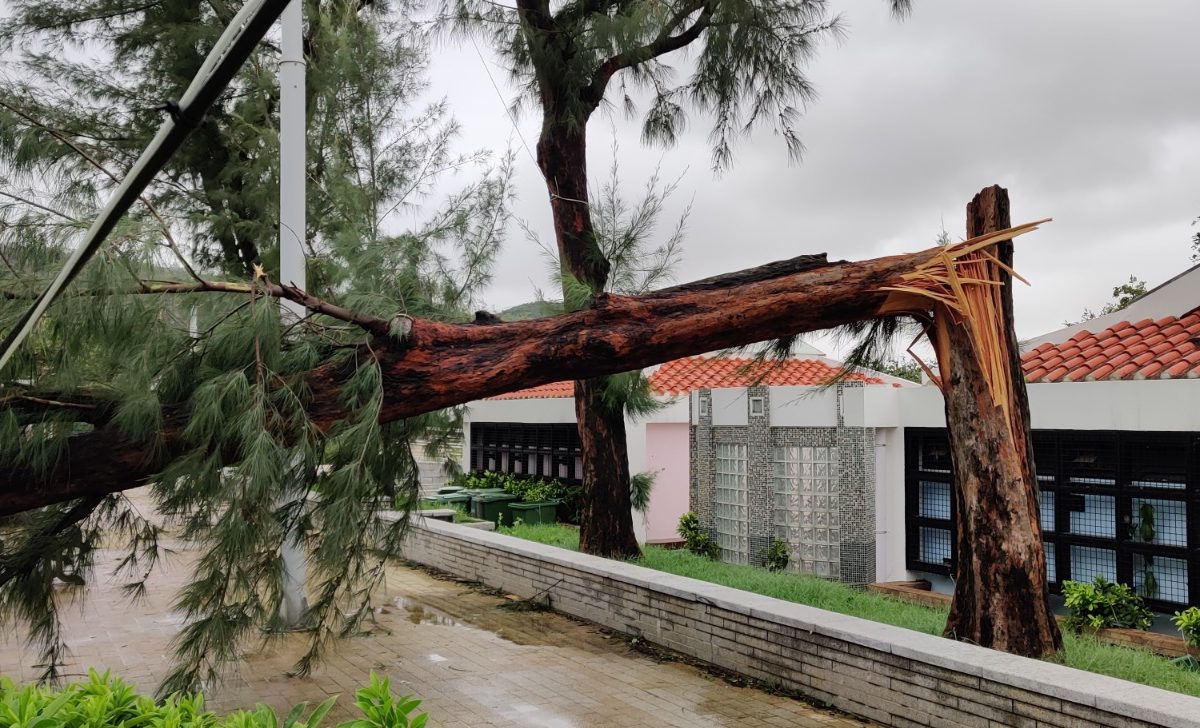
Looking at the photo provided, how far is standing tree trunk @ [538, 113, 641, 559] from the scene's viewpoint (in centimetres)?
1090

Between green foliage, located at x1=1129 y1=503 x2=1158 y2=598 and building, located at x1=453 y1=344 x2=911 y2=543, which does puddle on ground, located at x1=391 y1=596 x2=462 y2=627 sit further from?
green foliage, located at x1=1129 y1=503 x2=1158 y2=598

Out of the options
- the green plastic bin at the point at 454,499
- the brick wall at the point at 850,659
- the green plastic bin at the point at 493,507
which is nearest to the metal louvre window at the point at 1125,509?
the brick wall at the point at 850,659

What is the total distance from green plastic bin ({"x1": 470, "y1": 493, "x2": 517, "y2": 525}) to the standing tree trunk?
18.7 feet

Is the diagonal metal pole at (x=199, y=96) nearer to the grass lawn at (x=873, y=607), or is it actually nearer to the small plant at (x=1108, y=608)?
the grass lawn at (x=873, y=607)

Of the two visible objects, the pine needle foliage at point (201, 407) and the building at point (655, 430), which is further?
the building at point (655, 430)

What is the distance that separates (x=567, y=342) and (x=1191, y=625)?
18.9ft

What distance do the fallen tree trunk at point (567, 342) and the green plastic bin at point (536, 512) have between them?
10.1 meters

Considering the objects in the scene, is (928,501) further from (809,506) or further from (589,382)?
(589,382)

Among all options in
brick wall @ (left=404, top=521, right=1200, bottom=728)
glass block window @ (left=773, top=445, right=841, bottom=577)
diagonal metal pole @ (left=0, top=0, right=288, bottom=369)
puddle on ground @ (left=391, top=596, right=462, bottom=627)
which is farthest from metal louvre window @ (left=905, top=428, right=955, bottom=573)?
diagonal metal pole @ (left=0, top=0, right=288, bottom=369)

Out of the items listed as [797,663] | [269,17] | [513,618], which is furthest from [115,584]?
[269,17]

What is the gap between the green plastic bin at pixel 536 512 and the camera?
639 inches

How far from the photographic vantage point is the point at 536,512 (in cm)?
1636

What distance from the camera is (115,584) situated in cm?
1221

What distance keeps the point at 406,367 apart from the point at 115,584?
863cm
